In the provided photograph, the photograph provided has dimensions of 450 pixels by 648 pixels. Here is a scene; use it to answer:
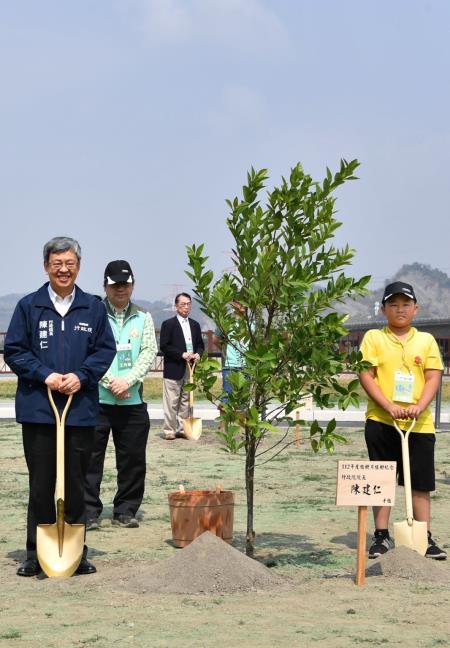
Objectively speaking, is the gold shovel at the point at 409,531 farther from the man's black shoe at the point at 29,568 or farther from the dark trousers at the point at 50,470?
the man's black shoe at the point at 29,568

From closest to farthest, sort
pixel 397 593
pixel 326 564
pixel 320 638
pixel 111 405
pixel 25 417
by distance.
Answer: pixel 320 638, pixel 397 593, pixel 25 417, pixel 326 564, pixel 111 405

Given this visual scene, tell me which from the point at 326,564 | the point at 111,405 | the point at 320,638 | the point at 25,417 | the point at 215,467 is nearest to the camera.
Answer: the point at 320,638

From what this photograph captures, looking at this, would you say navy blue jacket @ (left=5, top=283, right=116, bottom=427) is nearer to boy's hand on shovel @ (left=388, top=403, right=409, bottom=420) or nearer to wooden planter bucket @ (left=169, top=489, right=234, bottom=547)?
wooden planter bucket @ (left=169, top=489, right=234, bottom=547)

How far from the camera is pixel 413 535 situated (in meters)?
7.59

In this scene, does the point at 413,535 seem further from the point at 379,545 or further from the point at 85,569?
the point at 85,569

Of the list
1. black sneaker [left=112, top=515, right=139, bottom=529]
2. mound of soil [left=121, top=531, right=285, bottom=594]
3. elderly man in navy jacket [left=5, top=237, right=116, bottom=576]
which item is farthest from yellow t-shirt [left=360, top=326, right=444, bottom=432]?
black sneaker [left=112, top=515, right=139, bottom=529]

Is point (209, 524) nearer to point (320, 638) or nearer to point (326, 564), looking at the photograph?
point (326, 564)

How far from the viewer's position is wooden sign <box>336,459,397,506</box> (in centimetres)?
679

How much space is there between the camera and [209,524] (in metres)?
7.84

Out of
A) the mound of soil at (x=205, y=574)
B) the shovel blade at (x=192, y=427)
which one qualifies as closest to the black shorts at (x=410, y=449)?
the mound of soil at (x=205, y=574)

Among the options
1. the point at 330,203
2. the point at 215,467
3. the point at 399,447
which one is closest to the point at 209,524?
the point at 399,447

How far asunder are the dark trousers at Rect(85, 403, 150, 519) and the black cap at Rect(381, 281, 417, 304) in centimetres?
210

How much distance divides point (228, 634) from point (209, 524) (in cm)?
245

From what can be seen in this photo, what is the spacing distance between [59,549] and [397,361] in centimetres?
238
